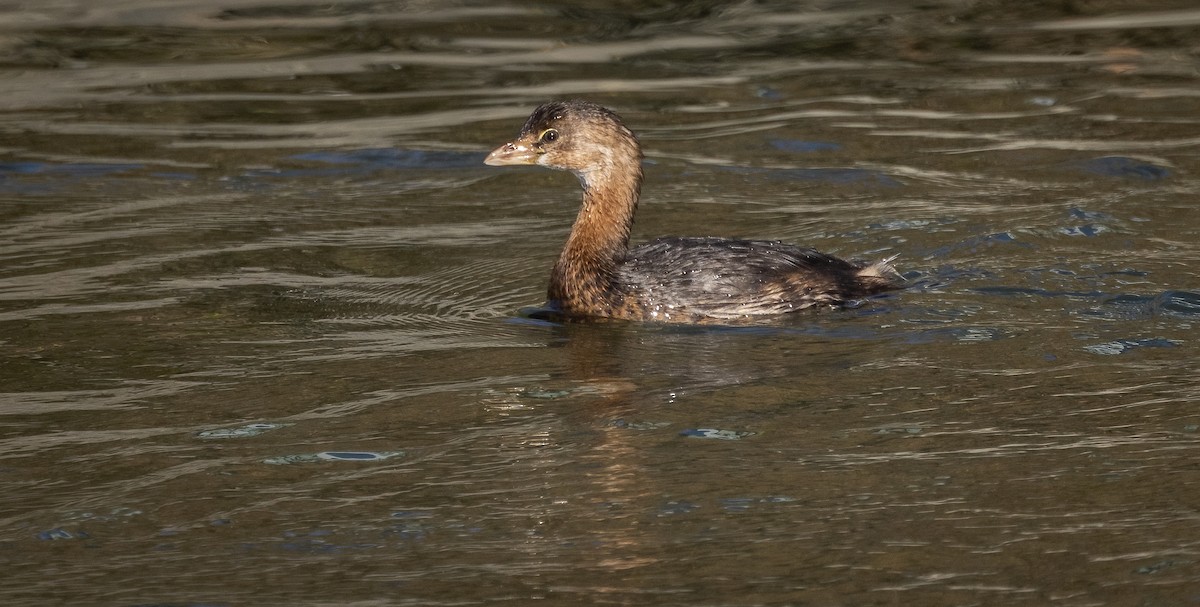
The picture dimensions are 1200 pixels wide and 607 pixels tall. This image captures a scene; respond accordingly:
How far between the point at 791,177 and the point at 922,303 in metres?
3.04

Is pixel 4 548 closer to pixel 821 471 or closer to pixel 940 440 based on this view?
pixel 821 471

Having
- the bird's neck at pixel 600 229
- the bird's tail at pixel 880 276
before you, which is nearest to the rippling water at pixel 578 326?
the bird's tail at pixel 880 276

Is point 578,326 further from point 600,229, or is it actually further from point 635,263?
point 600,229

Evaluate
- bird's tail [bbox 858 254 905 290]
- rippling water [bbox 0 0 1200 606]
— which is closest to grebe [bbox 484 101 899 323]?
bird's tail [bbox 858 254 905 290]

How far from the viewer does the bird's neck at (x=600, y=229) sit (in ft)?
28.8

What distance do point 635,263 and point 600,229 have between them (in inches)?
14.8

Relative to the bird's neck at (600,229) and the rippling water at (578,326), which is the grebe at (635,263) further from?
the rippling water at (578,326)

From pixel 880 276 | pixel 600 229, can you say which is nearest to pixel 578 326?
pixel 600 229

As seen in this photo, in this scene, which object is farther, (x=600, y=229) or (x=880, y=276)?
(x=600, y=229)

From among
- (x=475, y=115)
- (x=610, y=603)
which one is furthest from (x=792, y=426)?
(x=475, y=115)

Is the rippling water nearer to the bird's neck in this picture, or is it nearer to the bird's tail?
the bird's tail

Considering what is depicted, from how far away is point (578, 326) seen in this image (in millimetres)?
8555

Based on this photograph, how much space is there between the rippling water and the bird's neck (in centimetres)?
30

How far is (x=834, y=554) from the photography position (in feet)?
17.6
